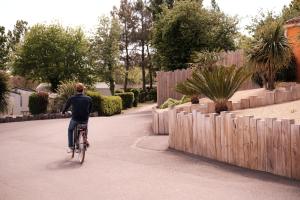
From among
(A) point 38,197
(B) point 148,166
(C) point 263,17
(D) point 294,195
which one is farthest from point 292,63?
(C) point 263,17

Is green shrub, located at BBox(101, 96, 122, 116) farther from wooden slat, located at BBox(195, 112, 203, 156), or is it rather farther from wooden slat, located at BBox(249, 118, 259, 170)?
wooden slat, located at BBox(249, 118, 259, 170)

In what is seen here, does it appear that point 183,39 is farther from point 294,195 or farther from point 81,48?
point 294,195

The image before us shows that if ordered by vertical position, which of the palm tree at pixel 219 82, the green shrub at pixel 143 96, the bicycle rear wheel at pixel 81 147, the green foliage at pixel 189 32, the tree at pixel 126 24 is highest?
the tree at pixel 126 24

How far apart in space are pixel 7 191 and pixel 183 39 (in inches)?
1069

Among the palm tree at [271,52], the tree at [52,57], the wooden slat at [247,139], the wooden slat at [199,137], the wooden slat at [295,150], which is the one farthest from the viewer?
the tree at [52,57]

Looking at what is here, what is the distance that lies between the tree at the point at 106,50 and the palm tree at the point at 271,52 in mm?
36017

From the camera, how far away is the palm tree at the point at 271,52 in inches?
791

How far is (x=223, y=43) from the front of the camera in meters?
35.3

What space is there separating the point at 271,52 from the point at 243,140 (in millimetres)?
10362

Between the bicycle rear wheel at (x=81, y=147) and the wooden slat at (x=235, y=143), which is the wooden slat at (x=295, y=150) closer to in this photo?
the wooden slat at (x=235, y=143)

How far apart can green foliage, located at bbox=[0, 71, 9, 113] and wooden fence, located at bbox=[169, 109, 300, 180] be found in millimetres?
18102

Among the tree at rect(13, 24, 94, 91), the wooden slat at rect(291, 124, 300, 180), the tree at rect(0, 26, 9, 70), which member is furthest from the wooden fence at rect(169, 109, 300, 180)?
the tree at rect(0, 26, 9, 70)

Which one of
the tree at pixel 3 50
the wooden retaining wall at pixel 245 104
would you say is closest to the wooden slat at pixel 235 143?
the wooden retaining wall at pixel 245 104

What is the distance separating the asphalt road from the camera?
8.09 m
